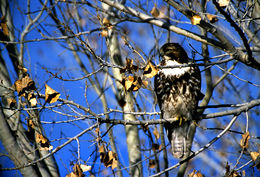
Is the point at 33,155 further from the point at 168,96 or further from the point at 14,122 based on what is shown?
the point at 168,96

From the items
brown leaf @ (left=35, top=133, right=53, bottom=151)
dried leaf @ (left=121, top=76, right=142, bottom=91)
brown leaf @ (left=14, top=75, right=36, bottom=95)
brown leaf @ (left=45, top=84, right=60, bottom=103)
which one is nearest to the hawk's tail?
dried leaf @ (left=121, top=76, right=142, bottom=91)

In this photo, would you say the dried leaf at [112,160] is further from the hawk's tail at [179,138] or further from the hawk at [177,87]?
the hawk's tail at [179,138]

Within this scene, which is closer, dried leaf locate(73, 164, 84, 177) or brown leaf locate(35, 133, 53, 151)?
dried leaf locate(73, 164, 84, 177)

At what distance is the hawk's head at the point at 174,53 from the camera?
4.19 metres

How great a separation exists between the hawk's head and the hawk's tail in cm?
100

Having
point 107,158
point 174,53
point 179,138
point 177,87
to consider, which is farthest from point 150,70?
point 179,138

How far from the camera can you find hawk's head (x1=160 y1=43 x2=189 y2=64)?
419cm

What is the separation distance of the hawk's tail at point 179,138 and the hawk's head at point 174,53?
100cm

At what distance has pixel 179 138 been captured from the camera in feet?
14.8

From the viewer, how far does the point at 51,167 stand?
4.36 metres

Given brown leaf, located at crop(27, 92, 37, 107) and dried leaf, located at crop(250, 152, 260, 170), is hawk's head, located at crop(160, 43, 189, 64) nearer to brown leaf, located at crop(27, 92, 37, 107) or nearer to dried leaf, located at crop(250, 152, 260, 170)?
dried leaf, located at crop(250, 152, 260, 170)

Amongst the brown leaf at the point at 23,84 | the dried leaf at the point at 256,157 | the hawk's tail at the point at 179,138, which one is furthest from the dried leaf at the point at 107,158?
the hawk's tail at the point at 179,138

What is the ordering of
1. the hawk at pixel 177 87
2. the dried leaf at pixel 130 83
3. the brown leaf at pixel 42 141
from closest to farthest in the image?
the dried leaf at pixel 130 83, the brown leaf at pixel 42 141, the hawk at pixel 177 87

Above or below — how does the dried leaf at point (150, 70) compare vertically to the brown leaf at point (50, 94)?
above
